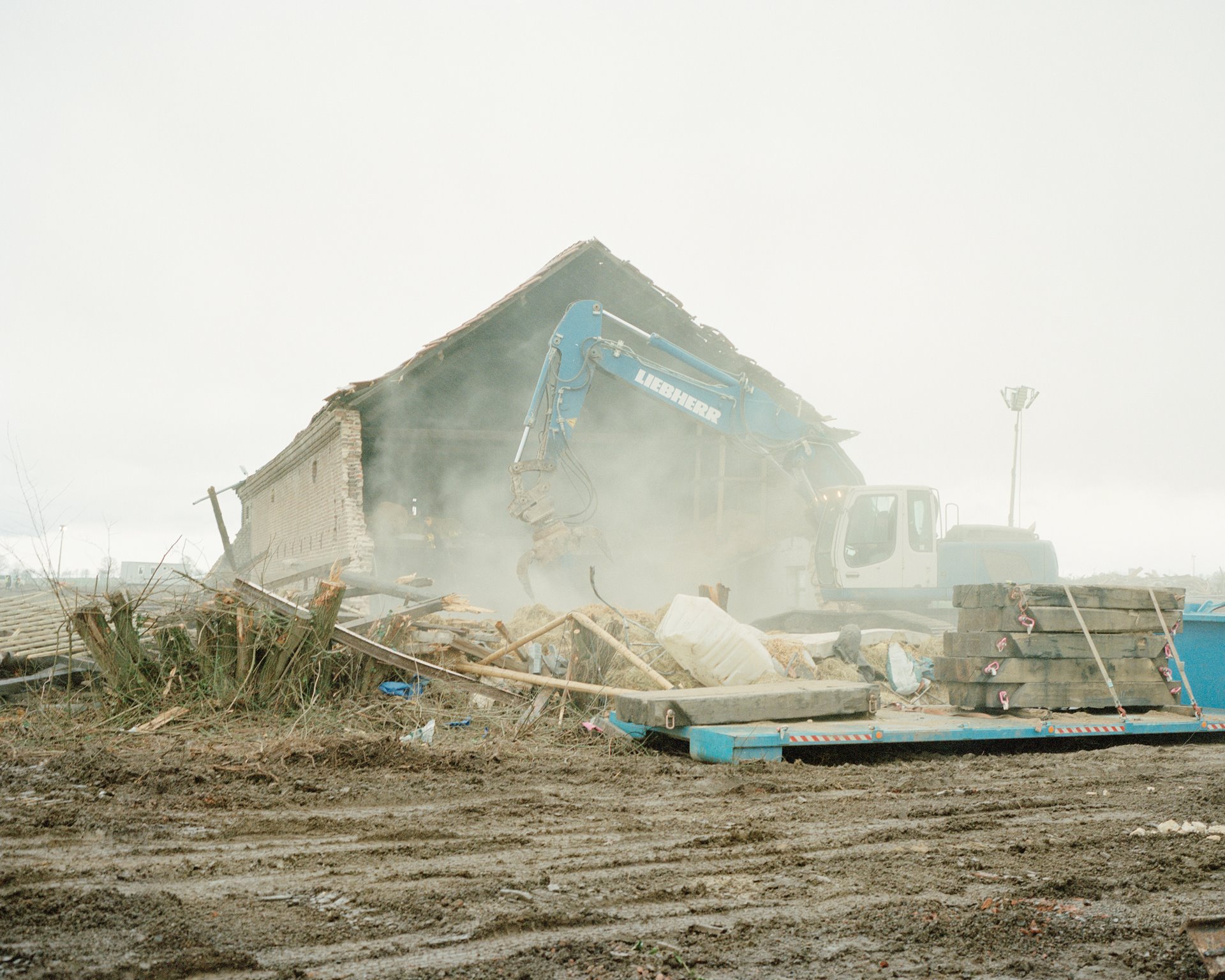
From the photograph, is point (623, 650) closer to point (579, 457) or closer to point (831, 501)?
point (831, 501)

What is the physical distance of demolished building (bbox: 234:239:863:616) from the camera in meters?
17.5

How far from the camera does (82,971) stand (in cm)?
257

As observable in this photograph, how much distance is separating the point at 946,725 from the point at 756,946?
4.43 meters

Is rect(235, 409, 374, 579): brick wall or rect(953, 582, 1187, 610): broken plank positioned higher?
rect(235, 409, 374, 579): brick wall

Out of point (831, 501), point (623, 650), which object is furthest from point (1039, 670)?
point (831, 501)

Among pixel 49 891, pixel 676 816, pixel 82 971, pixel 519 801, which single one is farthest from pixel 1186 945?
pixel 49 891

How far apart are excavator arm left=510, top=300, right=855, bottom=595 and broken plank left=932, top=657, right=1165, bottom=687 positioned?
580 cm

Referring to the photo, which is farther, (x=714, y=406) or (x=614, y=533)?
(x=614, y=533)

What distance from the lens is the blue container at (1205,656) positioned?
29.9ft

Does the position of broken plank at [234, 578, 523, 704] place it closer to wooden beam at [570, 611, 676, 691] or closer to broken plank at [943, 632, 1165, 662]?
wooden beam at [570, 611, 676, 691]

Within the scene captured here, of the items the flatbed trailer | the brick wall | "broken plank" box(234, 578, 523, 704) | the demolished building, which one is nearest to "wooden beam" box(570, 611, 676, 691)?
the flatbed trailer

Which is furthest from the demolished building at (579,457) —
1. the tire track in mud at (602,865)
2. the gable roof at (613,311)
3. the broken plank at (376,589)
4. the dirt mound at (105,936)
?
the dirt mound at (105,936)

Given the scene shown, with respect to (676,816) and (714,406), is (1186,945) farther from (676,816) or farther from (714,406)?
(714,406)

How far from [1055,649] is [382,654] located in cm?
575
